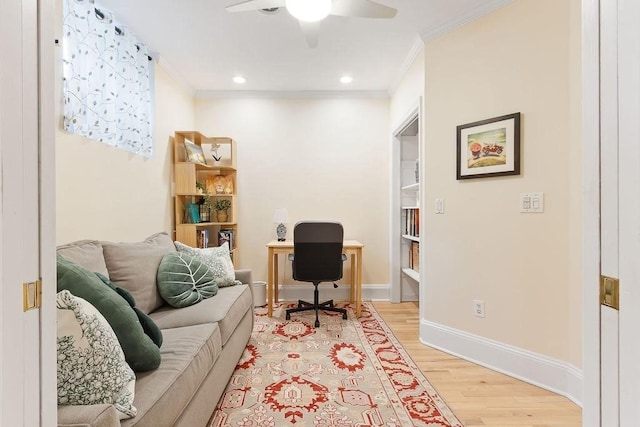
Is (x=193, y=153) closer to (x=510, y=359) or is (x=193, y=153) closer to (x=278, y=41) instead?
(x=278, y=41)

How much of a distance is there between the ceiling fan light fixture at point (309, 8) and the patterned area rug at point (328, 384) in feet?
7.23

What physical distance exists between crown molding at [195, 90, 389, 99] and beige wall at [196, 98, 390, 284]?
0.20ft

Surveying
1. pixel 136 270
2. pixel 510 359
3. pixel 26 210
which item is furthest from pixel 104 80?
pixel 510 359

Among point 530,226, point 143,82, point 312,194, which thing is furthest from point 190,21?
point 530,226

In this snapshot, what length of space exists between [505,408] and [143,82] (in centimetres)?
365

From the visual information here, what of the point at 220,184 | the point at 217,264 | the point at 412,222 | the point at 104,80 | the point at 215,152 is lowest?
the point at 217,264

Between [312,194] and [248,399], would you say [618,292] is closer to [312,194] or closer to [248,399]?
[248,399]

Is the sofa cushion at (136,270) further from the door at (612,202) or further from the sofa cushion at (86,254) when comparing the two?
the door at (612,202)

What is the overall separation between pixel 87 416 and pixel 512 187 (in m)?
2.48

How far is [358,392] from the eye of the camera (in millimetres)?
1996

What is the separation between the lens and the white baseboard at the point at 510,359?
1963 millimetres

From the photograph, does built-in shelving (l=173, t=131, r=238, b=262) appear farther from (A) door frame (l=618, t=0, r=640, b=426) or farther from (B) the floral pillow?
(A) door frame (l=618, t=0, r=640, b=426)

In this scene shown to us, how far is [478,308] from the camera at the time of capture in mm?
2406

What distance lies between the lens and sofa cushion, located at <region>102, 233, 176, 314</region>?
6.50ft
